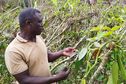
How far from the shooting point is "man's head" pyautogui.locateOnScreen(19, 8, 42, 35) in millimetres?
2221

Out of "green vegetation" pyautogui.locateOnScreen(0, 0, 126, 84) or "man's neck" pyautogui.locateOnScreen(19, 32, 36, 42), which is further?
"green vegetation" pyautogui.locateOnScreen(0, 0, 126, 84)

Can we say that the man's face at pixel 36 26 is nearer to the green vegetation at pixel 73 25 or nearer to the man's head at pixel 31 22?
the man's head at pixel 31 22

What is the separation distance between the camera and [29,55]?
223 centimetres

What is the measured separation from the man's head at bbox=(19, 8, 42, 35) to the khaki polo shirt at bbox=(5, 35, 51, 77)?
0.08 m

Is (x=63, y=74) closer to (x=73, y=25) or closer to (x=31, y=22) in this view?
(x=31, y=22)

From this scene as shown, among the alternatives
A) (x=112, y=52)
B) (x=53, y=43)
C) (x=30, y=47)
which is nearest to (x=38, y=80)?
(x=30, y=47)

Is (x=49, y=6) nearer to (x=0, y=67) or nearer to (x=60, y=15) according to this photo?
(x=60, y=15)

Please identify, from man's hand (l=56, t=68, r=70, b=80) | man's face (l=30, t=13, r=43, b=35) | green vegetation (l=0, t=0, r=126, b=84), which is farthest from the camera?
green vegetation (l=0, t=0, r=126, b=84)

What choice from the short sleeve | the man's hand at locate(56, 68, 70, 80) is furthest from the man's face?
the man's hand at locate(56, 68, 70, 80)

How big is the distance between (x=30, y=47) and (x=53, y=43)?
101cm

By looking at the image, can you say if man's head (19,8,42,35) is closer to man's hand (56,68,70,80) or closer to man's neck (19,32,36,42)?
man's neck (19,32,36,42)

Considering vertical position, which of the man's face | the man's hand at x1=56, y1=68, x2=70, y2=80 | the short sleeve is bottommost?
the man's hand at x1=56, y1=68, x2=70, y2=80

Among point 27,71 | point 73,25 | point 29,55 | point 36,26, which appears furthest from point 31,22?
point 73,25

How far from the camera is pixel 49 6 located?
12.4ft
